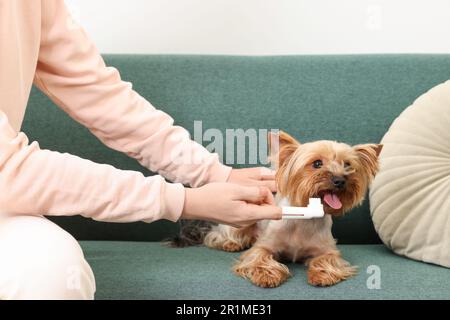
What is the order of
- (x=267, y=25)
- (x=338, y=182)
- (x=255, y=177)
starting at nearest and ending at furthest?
(x=338, y=182), (x=255, y=177), (x=267, y=25)

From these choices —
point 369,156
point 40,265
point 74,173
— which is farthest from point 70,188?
point 369,156

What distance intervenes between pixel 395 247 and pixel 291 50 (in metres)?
0.85

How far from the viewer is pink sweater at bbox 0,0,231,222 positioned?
3.73 ft

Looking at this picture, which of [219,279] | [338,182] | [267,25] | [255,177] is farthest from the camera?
[267,25]

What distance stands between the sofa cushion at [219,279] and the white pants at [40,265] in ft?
0.83

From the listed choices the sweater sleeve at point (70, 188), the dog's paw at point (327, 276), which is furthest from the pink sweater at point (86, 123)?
the dog's paw at point (327, 276)

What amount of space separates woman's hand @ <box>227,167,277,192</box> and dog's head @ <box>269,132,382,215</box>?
0.11 ft

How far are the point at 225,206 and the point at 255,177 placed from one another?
1.33ft

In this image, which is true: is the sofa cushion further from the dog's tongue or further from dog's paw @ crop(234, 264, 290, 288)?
the dog's tongue

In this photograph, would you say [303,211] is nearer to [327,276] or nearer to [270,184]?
[327,276]

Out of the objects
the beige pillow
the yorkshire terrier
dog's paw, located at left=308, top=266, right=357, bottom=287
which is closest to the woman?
the yorkshire terrier

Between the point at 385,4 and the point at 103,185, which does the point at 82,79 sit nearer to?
the point at 103,185

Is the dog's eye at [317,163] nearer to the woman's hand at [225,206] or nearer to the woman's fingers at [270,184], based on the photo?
the woman's fingers at [270,184]

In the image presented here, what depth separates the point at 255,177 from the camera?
162 cm
